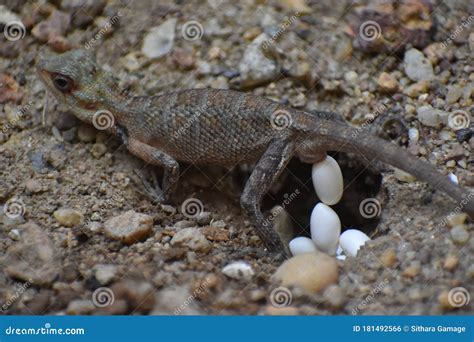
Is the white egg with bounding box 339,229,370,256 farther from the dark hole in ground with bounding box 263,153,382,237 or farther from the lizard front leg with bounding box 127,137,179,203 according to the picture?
the lizard front leg with bounding box 127,137,179,203

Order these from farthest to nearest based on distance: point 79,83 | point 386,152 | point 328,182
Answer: point 79,83 < point 328,182 < point 386,152

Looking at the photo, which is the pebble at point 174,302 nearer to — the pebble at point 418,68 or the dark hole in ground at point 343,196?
the dark hole in ground at point 343,196

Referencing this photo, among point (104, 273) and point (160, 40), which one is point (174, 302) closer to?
point (104, 273)

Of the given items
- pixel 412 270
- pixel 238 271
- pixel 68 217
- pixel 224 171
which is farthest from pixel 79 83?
pixel 412 270

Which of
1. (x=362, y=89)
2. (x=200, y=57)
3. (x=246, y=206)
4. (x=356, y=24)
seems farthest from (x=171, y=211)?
(x=356, y=24)

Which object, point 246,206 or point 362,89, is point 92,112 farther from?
point 362,89

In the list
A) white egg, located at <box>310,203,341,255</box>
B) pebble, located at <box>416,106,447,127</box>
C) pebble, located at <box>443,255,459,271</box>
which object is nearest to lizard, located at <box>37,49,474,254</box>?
white egg, located at <box>310,203,341,255</box>

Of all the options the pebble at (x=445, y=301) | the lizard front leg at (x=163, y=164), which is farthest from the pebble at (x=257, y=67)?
the pebble at (x=445, y=301)
